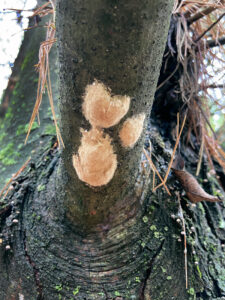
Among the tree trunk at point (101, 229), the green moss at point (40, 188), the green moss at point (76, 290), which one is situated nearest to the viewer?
the tree trunk at point (101, 229)

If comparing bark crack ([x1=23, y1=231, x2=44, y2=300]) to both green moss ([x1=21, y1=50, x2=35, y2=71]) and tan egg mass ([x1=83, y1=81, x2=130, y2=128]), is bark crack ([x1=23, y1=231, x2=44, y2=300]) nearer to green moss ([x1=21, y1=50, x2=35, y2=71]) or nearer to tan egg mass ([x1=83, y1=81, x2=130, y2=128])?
tan egg mass ([x1=83, y1=81, x2=130, y2=128])

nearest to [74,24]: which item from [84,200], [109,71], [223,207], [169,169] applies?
[109,71]

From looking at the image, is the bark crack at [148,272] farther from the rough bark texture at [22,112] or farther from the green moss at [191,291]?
the rough bark texture at [22,112]

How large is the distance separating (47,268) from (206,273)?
0.50 metres

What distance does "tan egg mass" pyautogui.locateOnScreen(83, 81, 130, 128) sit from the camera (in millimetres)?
618

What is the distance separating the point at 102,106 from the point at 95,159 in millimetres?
156

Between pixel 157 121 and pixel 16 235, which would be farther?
pixel 157 121

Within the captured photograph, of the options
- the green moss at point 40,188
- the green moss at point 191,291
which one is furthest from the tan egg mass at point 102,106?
the green moss at point 191,291

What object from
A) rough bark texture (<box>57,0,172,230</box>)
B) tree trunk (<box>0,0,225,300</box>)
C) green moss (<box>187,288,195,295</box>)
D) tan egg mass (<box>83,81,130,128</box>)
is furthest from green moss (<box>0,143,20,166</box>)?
green moss (<box>187,288,195,295</box>)

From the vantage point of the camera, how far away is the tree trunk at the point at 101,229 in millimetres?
653

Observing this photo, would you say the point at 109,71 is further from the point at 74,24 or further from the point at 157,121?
the point at 157,121

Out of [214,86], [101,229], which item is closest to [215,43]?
[214,86]

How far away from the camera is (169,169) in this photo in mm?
991

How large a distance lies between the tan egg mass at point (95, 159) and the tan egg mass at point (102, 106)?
1.4 inches
